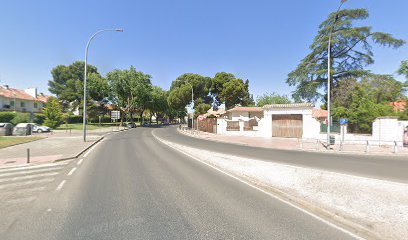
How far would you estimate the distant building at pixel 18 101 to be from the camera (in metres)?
48.6

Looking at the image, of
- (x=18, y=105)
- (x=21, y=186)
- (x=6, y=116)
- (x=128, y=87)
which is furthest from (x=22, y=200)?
(x=18, y=105)

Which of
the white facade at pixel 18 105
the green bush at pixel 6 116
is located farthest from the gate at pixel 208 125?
the white facade at pixel 18 105

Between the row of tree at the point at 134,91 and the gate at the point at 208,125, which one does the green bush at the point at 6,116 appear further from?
the gate at the point at 208,125

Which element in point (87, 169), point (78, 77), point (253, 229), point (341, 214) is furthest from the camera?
point (78, 77)

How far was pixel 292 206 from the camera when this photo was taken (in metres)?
5.37

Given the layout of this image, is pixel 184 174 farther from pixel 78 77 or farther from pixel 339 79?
pixel 78 77

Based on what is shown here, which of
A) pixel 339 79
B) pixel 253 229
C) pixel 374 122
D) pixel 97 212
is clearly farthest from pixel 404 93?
pixel 97 212

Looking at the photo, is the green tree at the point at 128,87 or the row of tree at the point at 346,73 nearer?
the row of tree at the point at 346,73

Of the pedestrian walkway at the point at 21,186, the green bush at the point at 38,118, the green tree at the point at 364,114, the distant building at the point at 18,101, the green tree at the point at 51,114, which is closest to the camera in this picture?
the pedestrian walkway at the point at 21,186

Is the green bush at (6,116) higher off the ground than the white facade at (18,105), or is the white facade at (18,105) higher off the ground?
the white facade at (18,105)

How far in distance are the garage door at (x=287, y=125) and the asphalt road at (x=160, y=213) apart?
21.3 meters

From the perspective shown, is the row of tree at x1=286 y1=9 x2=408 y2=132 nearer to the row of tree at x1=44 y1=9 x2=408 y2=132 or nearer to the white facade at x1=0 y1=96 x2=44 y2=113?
the row of tree at x1=44 y1=9 x2=408 y2=132

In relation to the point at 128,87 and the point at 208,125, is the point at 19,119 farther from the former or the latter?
the point at 208,125

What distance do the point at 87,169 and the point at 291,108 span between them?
23.7m
